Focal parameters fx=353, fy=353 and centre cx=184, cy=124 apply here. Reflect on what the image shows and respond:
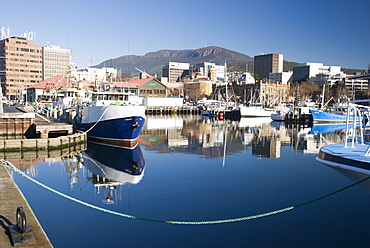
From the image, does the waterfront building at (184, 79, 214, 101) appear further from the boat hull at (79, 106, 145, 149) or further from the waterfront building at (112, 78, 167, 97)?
the boat hull at (79, 106, 145, 149)

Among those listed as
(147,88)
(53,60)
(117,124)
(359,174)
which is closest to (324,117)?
(117,124)

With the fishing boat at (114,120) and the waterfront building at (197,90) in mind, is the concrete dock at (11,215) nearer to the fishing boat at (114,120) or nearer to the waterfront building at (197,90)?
the fishing boat at (114,120)

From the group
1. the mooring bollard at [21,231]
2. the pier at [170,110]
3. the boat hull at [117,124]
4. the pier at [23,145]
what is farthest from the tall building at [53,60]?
the mooring bollard at [21,231]

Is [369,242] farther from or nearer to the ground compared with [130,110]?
nearer to the ground

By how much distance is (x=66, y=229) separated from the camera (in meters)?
11.3

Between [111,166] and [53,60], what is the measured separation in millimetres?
180966

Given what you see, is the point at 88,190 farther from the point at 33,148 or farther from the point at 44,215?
the point at 33,148

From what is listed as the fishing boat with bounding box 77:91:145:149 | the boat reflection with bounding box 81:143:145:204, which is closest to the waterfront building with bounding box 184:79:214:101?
the fishing boat with bounding box 77:91:145:149

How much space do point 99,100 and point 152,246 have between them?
84.3 feet

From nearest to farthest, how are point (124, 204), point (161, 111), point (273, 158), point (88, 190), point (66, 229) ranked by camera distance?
point (66, 229)
point (124, 204)
point (88, 190)
point (273, 158)
point (161, 111)

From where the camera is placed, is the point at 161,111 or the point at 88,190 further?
the point at 161,111

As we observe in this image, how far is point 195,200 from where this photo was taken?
47.4 feet

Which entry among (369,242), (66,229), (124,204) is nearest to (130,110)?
(124,204)

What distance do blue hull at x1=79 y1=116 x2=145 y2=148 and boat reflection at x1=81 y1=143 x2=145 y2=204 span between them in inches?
31.7
